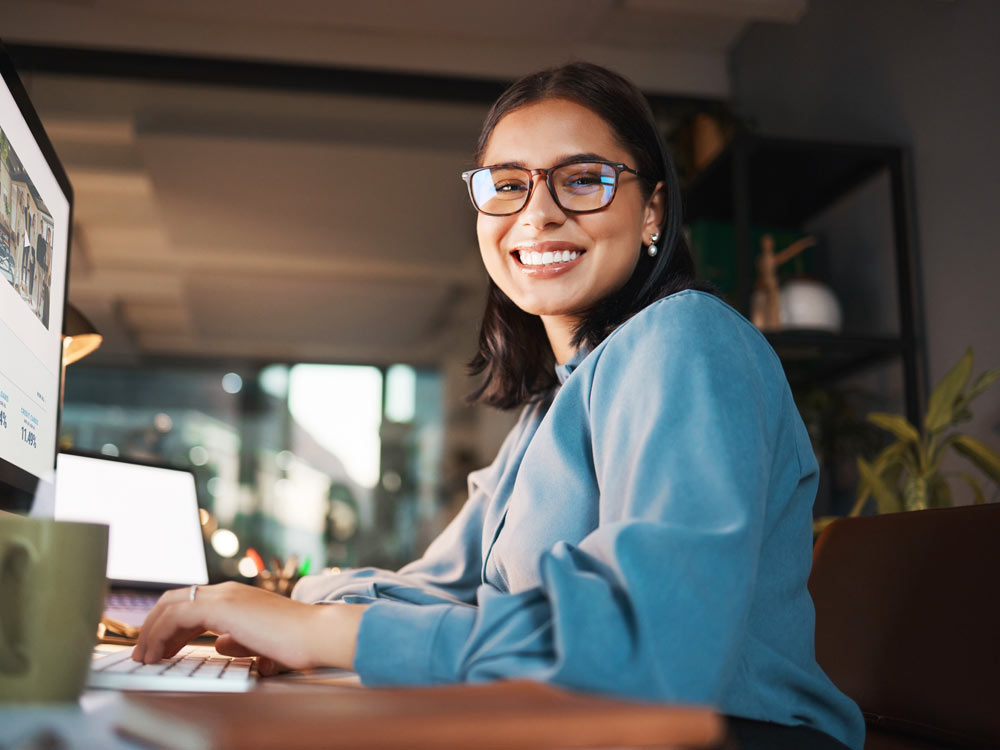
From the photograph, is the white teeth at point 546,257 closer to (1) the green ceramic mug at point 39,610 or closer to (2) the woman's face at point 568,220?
(2) the woman's face at point 568,220

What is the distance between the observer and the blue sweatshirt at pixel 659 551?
0.57m

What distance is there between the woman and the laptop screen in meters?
0.51

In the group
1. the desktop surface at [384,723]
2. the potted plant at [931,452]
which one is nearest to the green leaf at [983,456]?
the potted plant at [931,452]

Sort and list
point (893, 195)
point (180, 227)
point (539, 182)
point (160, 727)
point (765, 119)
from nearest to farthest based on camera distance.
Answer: point (160, 727) → point (539, 182) → point (893, 195) → point (765, 119) → point (180, 227)

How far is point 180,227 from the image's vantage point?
5730 millimetres

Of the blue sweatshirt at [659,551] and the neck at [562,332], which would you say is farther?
the neck at [562,332]

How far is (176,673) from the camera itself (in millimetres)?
711

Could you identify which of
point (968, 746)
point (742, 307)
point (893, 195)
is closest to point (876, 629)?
point (968, 746)

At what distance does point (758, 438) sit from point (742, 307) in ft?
6.40

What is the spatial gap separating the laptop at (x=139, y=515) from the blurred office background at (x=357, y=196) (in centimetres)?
66

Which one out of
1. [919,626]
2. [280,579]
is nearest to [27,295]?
[919,626]

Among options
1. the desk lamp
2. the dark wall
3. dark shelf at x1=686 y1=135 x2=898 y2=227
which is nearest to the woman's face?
the desk lamp

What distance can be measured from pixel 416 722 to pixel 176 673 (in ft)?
1.36

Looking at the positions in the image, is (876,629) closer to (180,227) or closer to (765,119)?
(765,119)
